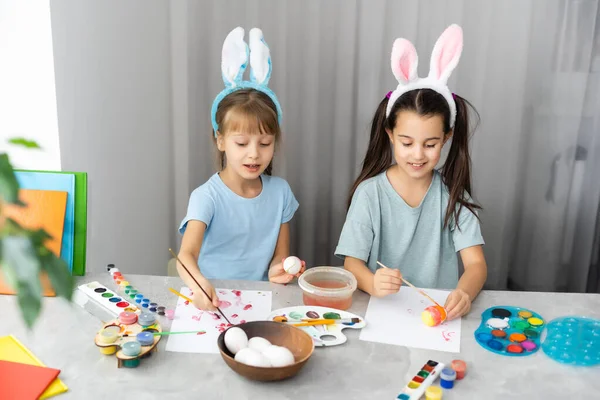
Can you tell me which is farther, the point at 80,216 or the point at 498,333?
the point at 80,216

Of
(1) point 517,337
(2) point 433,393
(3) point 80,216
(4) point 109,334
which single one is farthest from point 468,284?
(3) point 80,216

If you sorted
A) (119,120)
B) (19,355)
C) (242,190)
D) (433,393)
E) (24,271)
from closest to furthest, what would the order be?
(24,271), (433,393), (19,355), (242,190), (119,120)

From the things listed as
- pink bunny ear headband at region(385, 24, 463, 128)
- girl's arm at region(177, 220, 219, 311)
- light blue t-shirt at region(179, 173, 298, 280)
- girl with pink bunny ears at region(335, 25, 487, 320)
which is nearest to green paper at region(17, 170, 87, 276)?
girl's arm at region(177, 220, 219, 311)

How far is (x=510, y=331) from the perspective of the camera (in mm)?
1202

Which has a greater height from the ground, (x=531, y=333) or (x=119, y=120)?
(x=119, y=120)

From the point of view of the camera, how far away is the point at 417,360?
3.59 feet

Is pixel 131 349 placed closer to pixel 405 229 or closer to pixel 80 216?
pixel 80 216

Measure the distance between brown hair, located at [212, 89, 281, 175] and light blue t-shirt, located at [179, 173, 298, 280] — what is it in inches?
7.2

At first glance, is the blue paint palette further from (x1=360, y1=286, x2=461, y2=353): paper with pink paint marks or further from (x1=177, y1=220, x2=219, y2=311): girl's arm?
(x1=177, y1=220, x2=219, y2=311): girl's arm

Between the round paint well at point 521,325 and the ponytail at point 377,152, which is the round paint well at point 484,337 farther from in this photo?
the ponytail at point 377,152

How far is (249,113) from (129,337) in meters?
0.69

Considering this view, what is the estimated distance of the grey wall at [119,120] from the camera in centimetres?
175

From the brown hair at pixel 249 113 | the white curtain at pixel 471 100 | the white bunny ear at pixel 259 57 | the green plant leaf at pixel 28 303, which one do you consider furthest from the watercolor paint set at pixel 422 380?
the white curtain at pixel 471 100

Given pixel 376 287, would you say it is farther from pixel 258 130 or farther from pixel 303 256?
pixel 303 256
